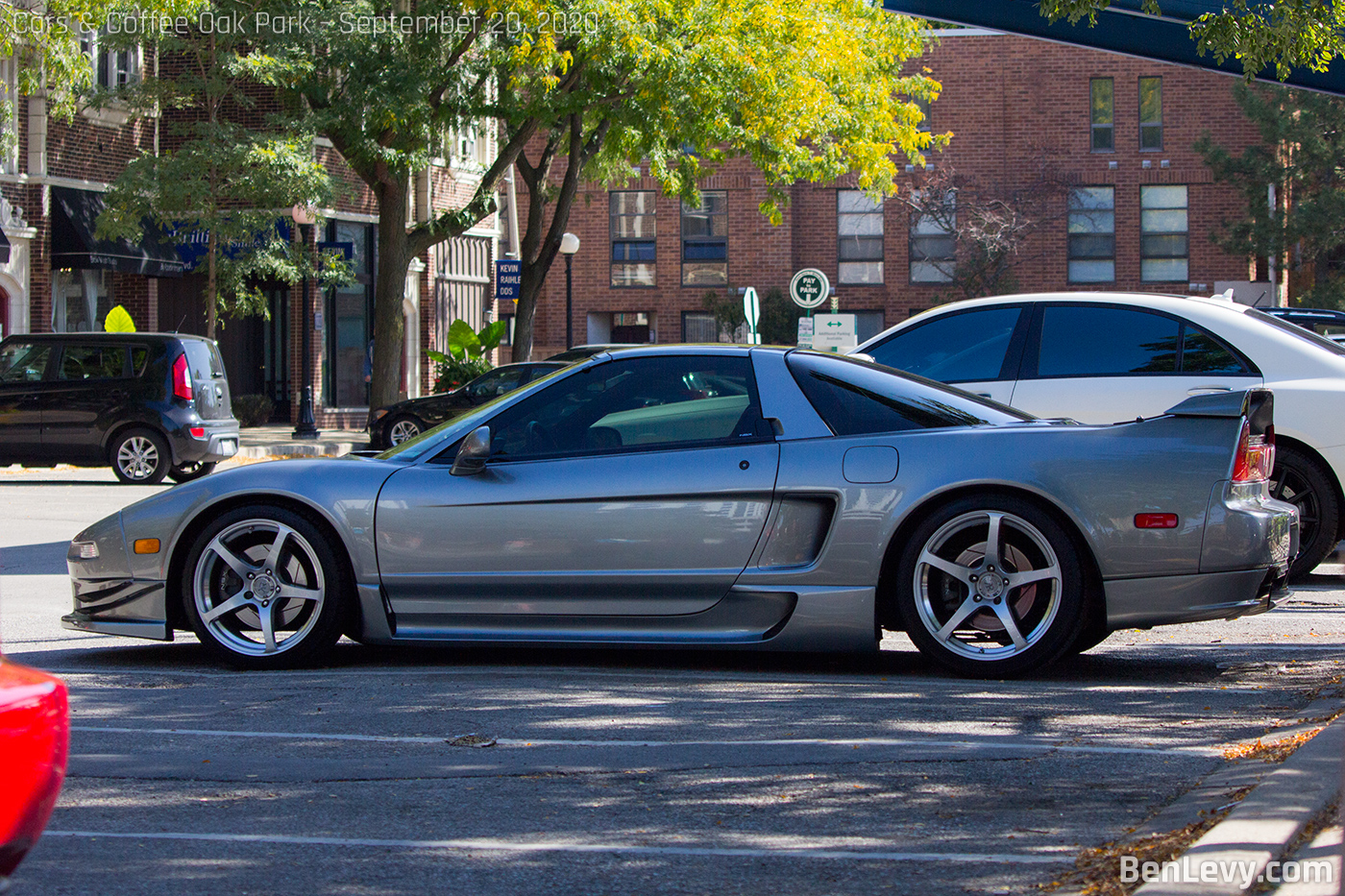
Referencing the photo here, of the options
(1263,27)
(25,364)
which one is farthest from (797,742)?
(25,364)

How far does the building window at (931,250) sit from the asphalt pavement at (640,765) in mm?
38721

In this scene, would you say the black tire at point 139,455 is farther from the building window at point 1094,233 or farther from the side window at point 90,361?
the building window at point 1094,233

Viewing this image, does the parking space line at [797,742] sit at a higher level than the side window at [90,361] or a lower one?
lower

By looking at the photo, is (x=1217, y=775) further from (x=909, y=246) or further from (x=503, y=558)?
(x=909, y=246)

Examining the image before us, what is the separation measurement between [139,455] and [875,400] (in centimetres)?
1372

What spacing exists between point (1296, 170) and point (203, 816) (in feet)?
A: 139

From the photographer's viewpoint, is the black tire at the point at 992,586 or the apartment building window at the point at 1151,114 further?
the apartment building window at the point at 1151,114

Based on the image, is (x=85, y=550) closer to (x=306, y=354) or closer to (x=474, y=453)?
(x=474, y=453)

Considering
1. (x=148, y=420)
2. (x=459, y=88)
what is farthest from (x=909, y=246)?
(x=148, y=420)

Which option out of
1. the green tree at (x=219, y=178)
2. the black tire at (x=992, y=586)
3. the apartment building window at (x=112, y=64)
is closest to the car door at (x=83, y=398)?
the green tree at (x=219, y=178)

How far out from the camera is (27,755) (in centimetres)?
266

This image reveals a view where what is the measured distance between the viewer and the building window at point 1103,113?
44906mm

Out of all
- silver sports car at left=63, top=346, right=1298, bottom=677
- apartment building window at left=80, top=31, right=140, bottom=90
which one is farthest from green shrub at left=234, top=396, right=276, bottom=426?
silver sports car at left=63, top=346, right=1298, bottom=677

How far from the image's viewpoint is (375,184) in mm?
A: 24484
